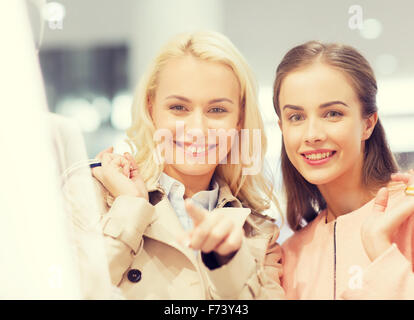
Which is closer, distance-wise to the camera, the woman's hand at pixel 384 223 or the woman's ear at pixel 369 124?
the woman's hand at pixel 384 223

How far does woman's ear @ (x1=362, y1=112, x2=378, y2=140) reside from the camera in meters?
1.22

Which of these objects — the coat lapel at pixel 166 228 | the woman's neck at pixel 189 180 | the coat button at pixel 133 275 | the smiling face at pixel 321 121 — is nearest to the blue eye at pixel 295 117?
the smiling face at pixel 321 121

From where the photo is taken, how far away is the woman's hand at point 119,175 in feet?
3.75

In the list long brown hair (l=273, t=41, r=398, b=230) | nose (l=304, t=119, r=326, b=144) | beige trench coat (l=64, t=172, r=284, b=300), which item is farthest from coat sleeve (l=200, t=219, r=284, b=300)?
nose (l=304, t=119, r=326, b=144)

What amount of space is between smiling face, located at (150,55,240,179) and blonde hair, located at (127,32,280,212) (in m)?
0.01

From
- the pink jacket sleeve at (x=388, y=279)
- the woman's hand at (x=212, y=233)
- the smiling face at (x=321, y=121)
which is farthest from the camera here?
the smiling face at (x=321, y=121)

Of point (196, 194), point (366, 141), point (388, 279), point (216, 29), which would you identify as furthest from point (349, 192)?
point (216, 29)

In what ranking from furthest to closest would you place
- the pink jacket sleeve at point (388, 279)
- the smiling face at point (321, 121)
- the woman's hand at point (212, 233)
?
the smiling face at point (321, 121), the pink jacket sleeve at point (388, 279), the woman's hand at point (212, 233)

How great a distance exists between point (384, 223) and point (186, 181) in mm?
426

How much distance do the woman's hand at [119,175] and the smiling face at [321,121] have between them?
33 centimetres

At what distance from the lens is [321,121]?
118 cm

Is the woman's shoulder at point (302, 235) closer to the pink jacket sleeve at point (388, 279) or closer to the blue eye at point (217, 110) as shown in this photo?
the pink jacket sleeve at point (388, 279)

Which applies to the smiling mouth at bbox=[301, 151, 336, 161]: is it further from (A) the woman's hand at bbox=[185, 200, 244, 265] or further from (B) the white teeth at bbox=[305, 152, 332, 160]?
(A) the woman's hand at bbox=[185, 200, 244, 265]
